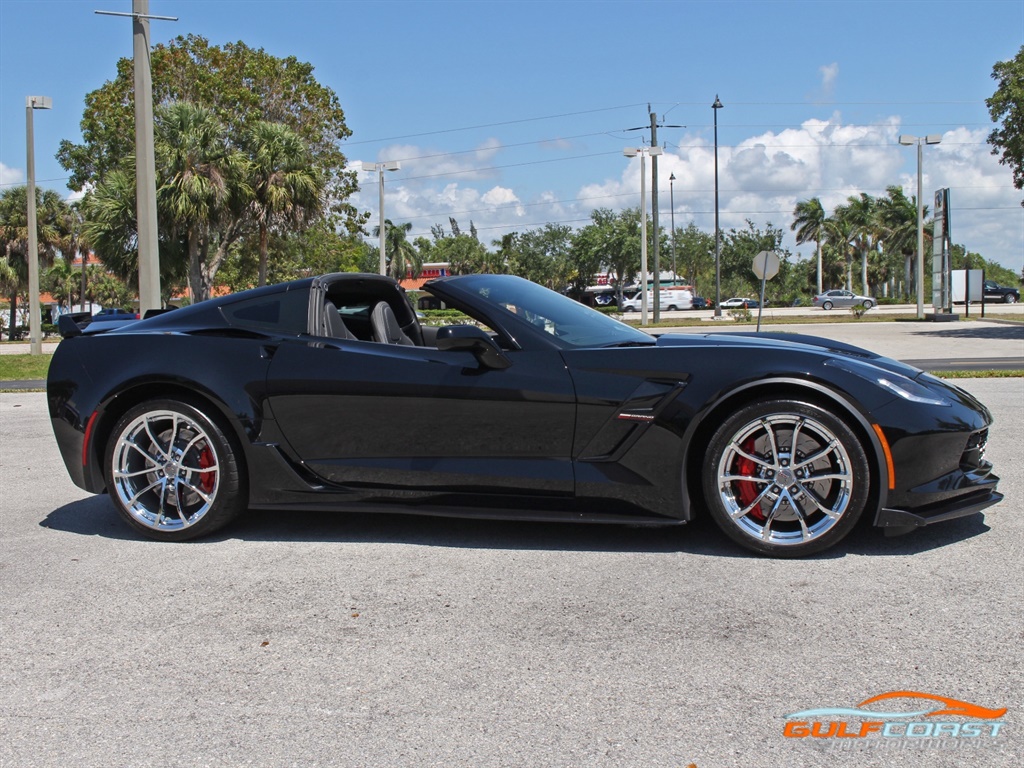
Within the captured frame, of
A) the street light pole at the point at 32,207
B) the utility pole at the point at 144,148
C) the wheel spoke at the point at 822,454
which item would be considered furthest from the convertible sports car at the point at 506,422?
the street light pole at the point at 32,207

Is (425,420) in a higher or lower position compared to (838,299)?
lower

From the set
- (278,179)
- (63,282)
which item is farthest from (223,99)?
(63,282)

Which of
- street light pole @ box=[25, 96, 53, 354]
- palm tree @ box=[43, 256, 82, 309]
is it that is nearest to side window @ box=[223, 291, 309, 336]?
street light pole @ box=[25, 96, 53, 354]

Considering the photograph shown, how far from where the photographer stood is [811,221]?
83.0 m

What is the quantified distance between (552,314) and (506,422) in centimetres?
67

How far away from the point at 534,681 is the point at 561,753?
456 millimetres

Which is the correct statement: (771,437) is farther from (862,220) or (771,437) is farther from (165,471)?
(862,220)

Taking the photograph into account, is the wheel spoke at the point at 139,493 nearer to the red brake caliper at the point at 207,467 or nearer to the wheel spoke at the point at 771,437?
the red brake caliper at the point at 207,467

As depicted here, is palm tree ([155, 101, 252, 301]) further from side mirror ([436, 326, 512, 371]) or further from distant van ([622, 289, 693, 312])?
distant van ([622, 289, 693, 312])

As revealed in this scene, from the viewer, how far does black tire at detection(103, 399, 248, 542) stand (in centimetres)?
442

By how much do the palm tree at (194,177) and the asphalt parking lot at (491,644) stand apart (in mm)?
25290

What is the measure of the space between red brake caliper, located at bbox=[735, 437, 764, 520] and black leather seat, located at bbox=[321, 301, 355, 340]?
1.96 metres

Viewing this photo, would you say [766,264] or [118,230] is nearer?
[766,264]

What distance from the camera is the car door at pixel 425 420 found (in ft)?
13.2
